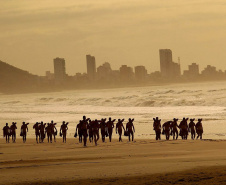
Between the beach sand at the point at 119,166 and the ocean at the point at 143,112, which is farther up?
the ocean at the point at 143,112

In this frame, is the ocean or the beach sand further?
the ocean

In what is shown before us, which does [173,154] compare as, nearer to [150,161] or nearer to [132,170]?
[150,161]

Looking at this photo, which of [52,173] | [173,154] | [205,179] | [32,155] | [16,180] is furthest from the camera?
[32,155]

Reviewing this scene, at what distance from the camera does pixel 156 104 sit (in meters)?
81.0

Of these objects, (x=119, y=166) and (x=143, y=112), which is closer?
(x=119, y=166)

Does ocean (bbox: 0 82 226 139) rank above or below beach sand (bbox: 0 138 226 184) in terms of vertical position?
above

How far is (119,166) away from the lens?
1520 cm

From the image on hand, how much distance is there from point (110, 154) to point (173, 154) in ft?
7.65

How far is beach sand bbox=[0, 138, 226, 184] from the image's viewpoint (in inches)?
503

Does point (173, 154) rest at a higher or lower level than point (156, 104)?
lower

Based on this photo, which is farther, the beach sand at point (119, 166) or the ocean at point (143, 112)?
the ocean at point (143, 112)

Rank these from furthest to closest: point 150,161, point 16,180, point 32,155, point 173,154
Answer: point 32,155 → point 173,154 → point 150,161 → point 16,180

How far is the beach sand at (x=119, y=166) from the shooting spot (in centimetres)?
1277

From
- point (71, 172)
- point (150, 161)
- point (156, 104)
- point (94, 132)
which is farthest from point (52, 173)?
point (156, 104)
